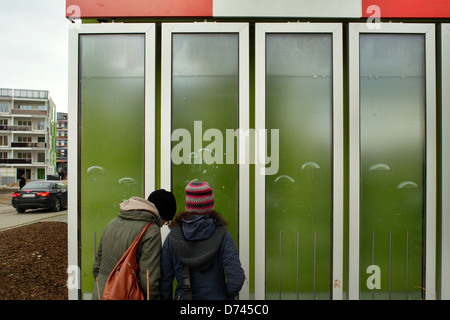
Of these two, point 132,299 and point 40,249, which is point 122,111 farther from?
point 40,249

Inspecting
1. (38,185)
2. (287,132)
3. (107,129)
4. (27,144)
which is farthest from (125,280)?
(27,144)

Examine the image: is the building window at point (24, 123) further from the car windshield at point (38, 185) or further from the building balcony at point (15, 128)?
the car windshield at point (38, 185)

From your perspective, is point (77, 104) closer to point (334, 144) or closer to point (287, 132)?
point (287, 132)

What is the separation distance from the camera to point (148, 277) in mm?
1828

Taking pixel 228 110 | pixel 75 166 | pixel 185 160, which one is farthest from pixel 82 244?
pixel 228 110

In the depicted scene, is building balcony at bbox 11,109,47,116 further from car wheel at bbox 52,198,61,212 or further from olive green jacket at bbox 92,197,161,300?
olive green jacket at bbox 92,197,161,300

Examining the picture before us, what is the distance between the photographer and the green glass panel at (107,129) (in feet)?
10.6

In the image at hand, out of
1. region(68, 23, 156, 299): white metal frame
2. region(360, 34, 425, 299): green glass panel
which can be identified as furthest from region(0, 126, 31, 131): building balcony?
region(360, 34, 425, 299): green glass panel

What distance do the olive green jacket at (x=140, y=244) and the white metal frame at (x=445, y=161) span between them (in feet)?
11.5

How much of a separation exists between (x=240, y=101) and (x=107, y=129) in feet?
5.76

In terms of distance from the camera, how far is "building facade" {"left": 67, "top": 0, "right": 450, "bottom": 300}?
318 cm

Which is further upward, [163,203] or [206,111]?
[206,111]

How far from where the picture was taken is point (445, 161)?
3.18 metres

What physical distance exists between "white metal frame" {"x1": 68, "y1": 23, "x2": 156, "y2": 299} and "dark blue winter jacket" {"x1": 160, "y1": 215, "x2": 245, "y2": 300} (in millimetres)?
1476
